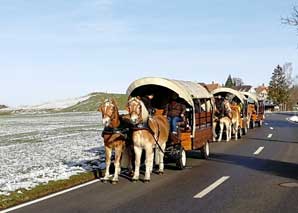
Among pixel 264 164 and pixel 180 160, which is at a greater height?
pixel 180 160

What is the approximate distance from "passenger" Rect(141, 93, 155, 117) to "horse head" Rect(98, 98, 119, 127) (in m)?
1.97

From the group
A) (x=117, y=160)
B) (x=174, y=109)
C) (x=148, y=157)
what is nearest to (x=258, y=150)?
(x=174, y=109)

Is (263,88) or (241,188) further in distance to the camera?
(263,88)

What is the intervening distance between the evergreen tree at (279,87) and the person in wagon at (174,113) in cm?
11525

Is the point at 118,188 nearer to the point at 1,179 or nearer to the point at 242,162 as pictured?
the point at 1,179

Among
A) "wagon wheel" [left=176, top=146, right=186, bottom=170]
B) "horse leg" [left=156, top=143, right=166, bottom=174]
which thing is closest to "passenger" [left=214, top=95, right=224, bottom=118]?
"wagon wheel" [left=176, top=146, right=186, bottom=170]

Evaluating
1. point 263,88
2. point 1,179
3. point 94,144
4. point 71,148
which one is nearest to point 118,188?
point 1,179

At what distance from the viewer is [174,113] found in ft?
53.8

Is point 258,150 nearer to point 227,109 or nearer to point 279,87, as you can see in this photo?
point 227,109

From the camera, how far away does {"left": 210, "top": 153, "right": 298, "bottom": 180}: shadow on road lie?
47.8 feet

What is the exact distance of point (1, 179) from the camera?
1438 centimetres

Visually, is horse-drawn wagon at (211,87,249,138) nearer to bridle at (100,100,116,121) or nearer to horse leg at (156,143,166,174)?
horse leg at (156,143,166,174)

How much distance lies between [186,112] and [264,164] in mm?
2790

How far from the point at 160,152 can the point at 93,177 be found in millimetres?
1869
